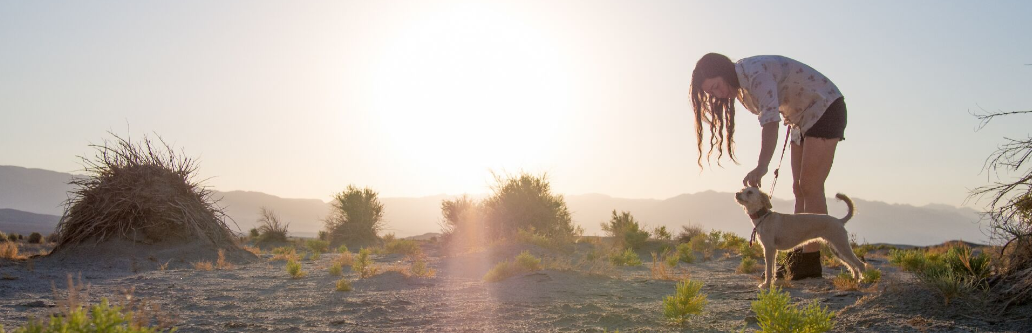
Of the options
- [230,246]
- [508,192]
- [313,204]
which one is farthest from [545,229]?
[313,204]

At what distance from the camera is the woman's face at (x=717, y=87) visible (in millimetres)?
4691

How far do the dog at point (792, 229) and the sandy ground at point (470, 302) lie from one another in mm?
276

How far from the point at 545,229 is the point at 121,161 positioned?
899 cm

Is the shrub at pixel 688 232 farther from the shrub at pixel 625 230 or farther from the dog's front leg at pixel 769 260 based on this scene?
the dog's front leg at pixel 769 260

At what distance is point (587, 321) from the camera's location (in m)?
3.96

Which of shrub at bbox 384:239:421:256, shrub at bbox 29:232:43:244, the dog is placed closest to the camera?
the dog

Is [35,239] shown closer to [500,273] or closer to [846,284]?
[500,273]

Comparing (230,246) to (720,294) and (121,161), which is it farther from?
(720,294)

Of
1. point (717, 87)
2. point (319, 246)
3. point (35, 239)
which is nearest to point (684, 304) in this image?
point (717, 87)

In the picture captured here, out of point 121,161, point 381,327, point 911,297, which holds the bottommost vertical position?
point 381,327

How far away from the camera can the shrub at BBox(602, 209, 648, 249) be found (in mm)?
14336

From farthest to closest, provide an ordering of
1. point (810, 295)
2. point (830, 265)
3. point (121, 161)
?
1. point (121, 161)
2. point (830, 265)
3. point (810, 295)

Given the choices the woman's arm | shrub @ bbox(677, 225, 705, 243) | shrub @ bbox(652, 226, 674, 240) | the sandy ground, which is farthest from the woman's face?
shrub @ bbox(652, 226, 674, 240)

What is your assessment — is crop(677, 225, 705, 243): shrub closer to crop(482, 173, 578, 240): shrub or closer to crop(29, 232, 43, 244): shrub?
crop(482, 173, 578, 240): shrub
